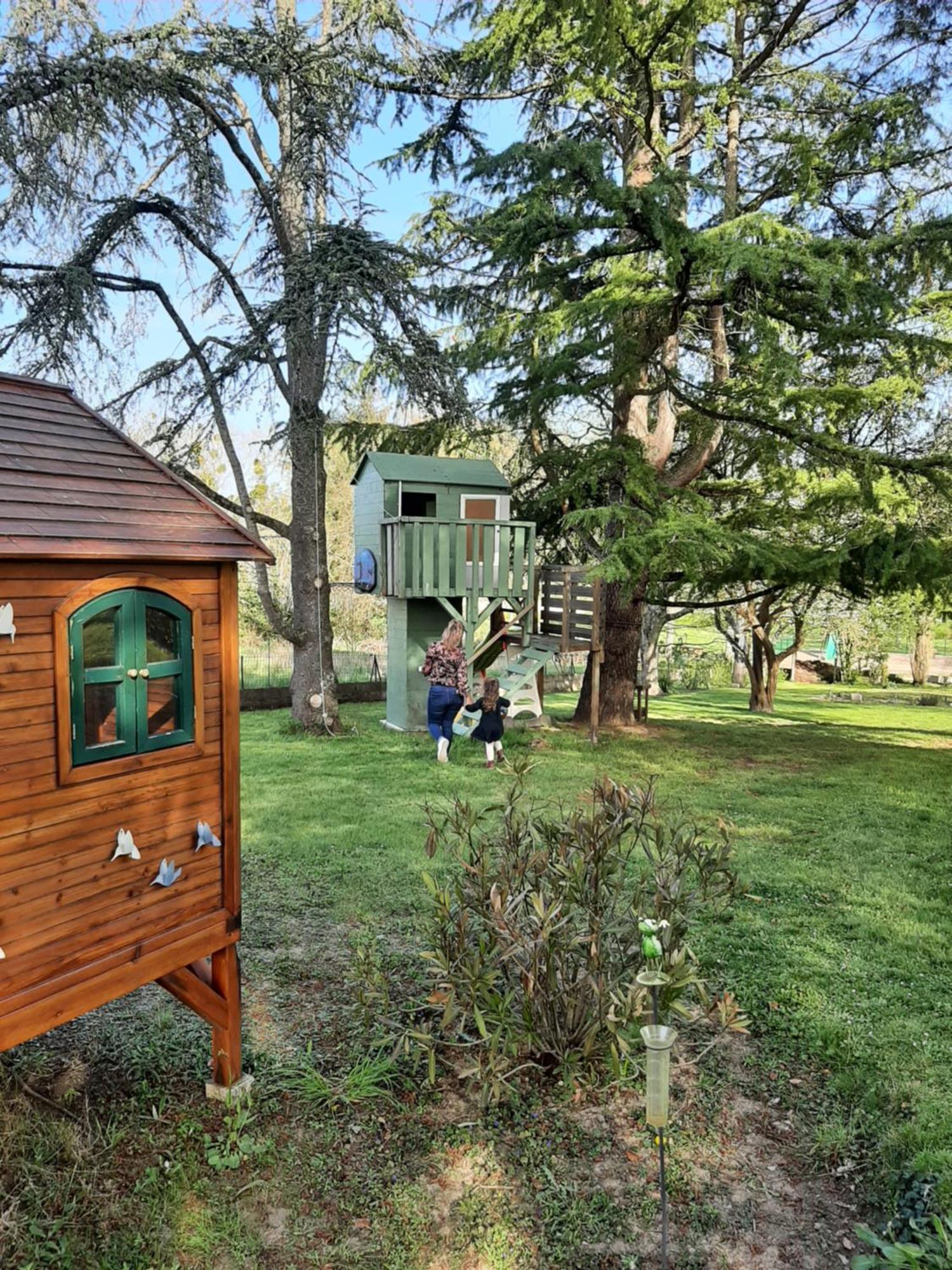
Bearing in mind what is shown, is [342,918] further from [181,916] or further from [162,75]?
[162,75]

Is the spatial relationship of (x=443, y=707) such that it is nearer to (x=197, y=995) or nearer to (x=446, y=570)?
(x=446, y=570)

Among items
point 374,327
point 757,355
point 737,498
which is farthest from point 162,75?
point 737,498

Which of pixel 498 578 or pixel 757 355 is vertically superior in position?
pixel 757 355

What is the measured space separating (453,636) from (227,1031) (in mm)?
7157

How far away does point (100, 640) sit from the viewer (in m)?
3.16

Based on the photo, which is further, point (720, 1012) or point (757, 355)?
point (757, 355)

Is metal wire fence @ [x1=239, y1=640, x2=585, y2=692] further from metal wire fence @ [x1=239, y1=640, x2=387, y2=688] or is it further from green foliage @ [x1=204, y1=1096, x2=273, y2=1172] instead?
green foliage @ [x1=204, y1=1096, x2=273, y2=1172]

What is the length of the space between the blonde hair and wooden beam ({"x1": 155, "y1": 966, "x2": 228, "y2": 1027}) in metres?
Answer: 7.00

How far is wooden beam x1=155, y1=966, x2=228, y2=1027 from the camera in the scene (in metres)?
3.64

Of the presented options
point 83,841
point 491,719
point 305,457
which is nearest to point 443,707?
point 491,719

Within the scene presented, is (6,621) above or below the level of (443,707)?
above

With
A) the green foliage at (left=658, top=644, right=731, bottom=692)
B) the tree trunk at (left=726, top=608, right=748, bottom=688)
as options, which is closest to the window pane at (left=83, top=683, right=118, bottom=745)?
the tree trunk at (left=726, top=608, right=748, bottom=688)

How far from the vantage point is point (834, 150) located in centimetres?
1023

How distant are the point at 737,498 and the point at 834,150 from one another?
15.4 ft
